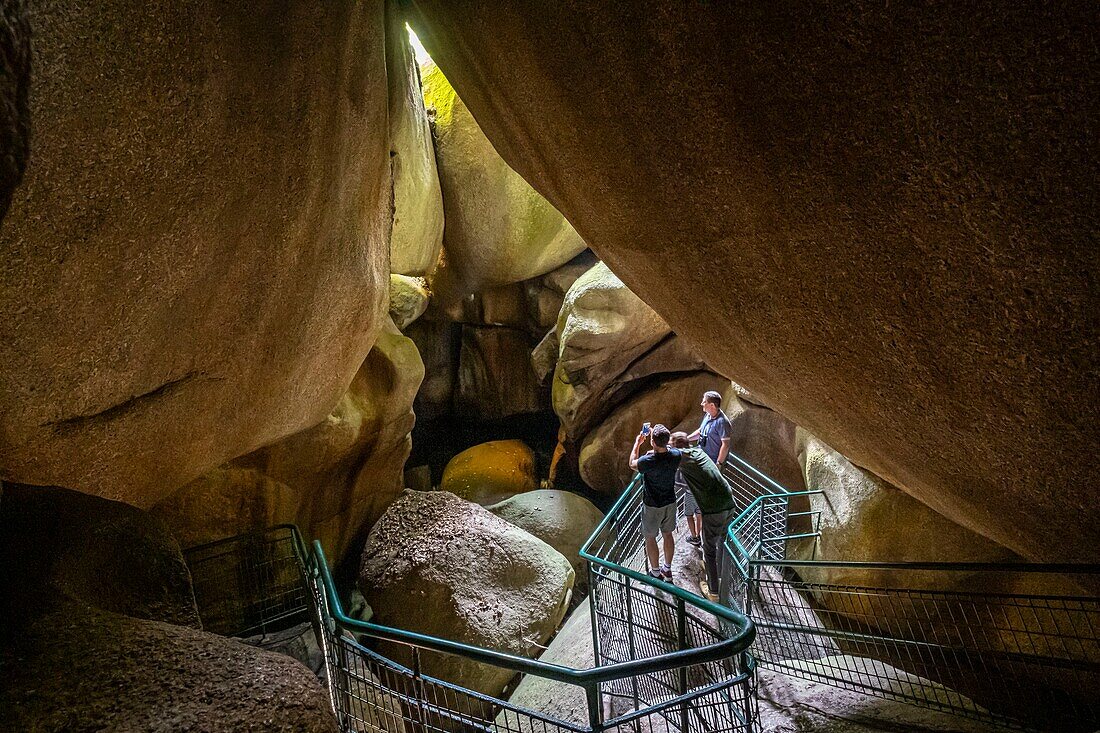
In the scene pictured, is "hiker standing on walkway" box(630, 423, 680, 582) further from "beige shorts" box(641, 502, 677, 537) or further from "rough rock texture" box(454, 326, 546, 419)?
"rough rock texture" box(454, 326, 546, 419)

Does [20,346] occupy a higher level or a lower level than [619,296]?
lower

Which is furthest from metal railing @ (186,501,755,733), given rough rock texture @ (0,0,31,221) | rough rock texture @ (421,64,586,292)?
rough rock texture @ (421,64,586,292)

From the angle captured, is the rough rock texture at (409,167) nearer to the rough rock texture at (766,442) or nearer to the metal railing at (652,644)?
the metal railing at (652,644)

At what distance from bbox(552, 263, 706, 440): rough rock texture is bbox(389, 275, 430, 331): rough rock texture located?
3.08 metres

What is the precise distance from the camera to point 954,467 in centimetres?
286

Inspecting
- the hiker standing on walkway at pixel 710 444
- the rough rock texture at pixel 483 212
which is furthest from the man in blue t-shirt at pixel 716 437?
the rough rock texture at pixel 483 212

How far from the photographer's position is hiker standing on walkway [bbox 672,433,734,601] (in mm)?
5506

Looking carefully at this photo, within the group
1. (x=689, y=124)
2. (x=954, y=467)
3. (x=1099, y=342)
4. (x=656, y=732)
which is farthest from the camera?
(x=656, y=732)

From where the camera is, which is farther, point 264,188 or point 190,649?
point 264,188

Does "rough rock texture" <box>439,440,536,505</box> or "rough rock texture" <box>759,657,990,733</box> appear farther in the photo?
"rough rock texture" <box>439,440,536,505</box>

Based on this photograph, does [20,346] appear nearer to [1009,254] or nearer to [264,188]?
[264,188]

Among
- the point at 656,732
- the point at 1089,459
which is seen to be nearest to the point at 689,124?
the point at 1089,459

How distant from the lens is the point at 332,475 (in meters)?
7.38

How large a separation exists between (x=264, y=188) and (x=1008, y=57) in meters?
3.15
